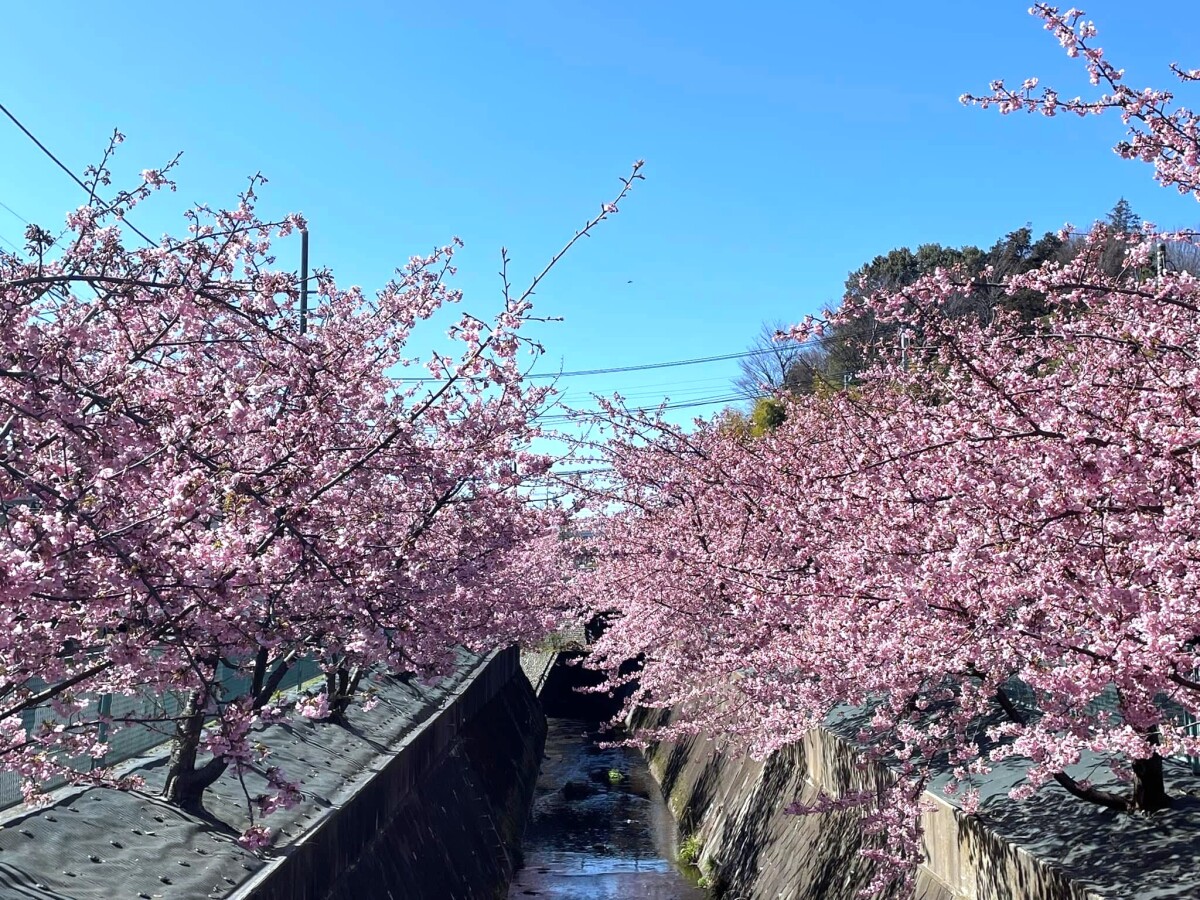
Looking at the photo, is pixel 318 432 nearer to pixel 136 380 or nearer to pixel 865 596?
pixel 136 380

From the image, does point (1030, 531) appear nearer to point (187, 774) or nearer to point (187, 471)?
point (187, 471)

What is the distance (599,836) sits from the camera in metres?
26.2

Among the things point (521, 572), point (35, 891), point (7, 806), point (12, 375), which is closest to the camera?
point (12, 375)

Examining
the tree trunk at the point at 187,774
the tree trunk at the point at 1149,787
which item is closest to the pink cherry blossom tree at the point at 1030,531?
the tree trunk at the point at 1149,787

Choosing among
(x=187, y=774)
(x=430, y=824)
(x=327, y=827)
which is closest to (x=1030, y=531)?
(x=327, y=827)

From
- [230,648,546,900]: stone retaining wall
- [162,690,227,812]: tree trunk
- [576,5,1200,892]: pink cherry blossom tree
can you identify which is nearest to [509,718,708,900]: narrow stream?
[230,648,546,900]: stone retaining wall

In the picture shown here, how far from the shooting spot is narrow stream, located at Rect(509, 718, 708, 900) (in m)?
21.2

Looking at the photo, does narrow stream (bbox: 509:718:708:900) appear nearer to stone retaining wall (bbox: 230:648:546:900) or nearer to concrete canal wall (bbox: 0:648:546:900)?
stone retaining wall (bbox: 230:648:546:900)

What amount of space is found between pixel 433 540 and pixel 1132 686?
10.1 meters

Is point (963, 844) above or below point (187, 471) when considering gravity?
below

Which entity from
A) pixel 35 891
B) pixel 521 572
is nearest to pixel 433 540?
pixel 35 891

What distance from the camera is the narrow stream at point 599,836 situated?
2119cm

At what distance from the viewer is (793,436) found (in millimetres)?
17438

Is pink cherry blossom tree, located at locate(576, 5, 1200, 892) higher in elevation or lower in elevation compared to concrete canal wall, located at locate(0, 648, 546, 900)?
higher
